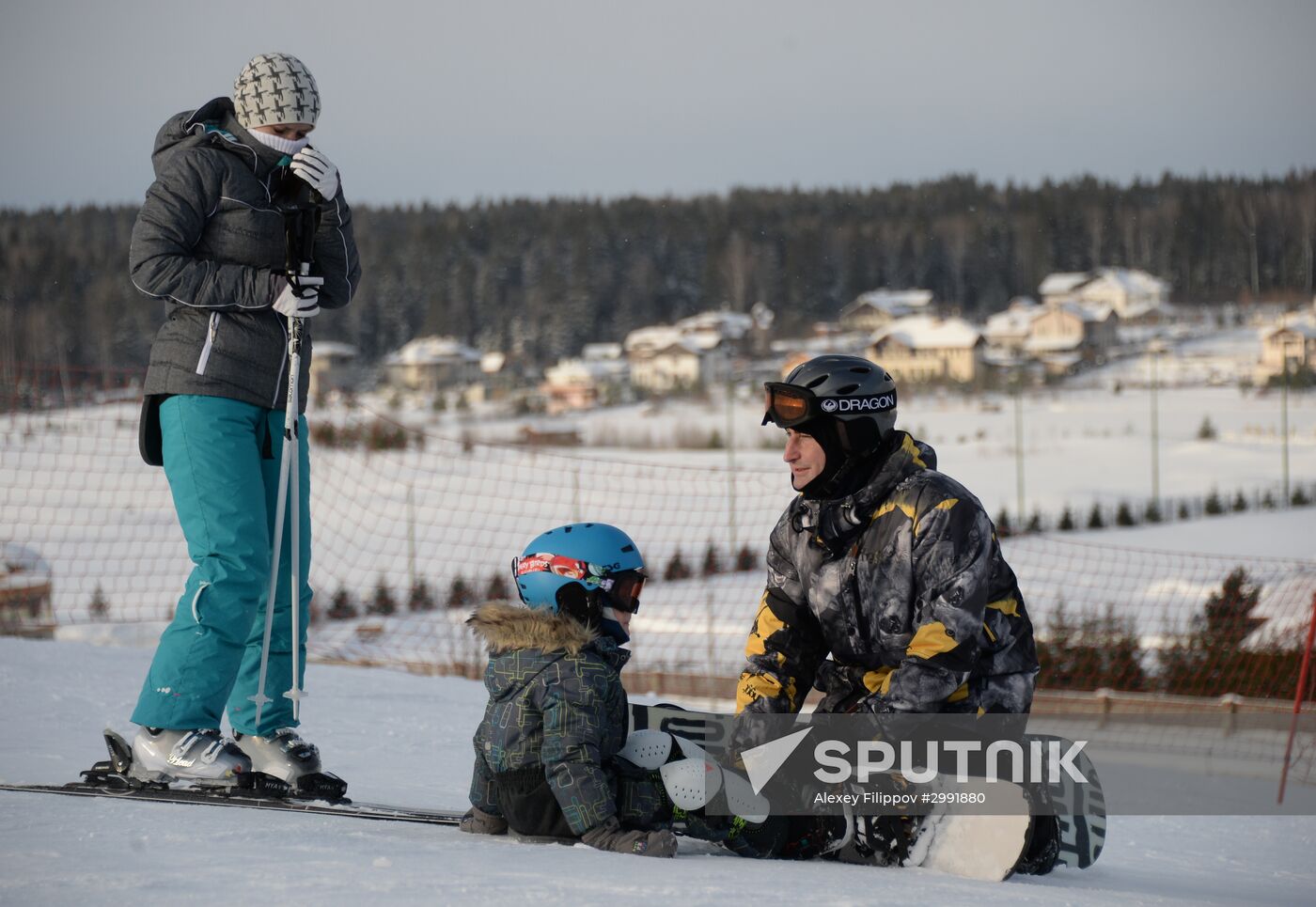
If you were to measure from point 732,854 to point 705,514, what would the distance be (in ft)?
104

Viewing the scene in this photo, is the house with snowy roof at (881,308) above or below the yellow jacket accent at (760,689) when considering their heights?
above

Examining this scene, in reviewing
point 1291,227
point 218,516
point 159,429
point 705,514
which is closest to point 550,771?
point 218,516

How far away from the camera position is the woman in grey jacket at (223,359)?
9.86 ft

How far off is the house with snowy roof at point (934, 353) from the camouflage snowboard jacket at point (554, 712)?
59.8 metres

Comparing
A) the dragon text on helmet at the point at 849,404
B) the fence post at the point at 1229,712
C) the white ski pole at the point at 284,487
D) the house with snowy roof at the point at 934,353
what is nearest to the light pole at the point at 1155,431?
the house with snowy roof at the point at 934,353

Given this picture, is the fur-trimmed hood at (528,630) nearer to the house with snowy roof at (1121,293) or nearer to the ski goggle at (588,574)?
the ski goggle at (588,574)

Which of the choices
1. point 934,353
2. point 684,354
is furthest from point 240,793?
point 684,354

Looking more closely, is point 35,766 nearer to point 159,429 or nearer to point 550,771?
point 159,429

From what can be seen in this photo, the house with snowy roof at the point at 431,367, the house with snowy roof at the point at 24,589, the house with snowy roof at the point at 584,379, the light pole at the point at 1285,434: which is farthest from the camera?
the house with snowy roof at the point at 431,367

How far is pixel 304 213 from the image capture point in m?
3.18

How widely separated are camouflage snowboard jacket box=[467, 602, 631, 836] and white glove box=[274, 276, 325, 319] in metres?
0.91

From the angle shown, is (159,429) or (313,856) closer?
(313,856)

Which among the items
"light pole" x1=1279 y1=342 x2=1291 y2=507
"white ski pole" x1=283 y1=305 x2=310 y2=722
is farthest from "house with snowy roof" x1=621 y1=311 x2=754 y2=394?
"white ski pole" x1=283 y1=305 x2=310 y2=722

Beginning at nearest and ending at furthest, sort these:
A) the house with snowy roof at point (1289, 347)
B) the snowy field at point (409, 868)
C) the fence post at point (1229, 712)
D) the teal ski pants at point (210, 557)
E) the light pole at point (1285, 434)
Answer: the snowy field at point (409, 868)
the teal ski pants at point (210, 557)
the fence post at point (1229, 712)
the light pole at point (1285, 434)
the house with snowy roof at point (1289, 347)
